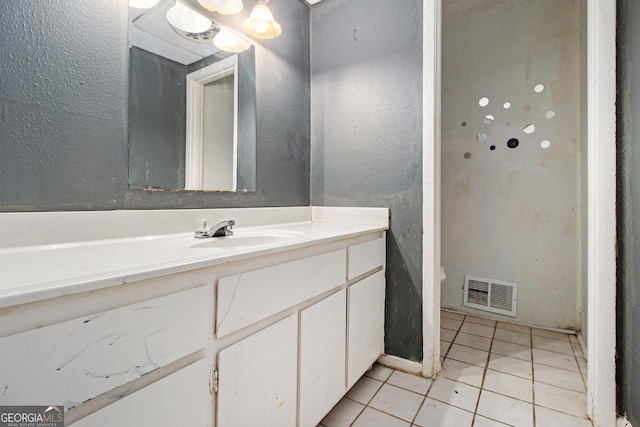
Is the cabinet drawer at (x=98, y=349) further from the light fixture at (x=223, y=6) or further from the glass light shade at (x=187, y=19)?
the light fixture at (x=223, y=6)

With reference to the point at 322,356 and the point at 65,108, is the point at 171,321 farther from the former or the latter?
the point at 65,108

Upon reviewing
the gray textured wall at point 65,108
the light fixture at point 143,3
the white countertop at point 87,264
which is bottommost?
the white countertop at point 87,264

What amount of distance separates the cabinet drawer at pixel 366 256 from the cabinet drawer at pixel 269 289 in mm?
155

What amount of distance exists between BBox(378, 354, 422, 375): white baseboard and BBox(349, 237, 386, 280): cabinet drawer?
526 millimetres

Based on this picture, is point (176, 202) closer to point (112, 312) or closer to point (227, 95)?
point (227, 95)

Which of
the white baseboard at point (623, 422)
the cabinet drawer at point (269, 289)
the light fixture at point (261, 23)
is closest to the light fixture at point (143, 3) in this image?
the light fixture at point (261, 23)

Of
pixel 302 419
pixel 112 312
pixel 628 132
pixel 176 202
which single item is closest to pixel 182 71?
pixel 176 202

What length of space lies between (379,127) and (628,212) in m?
1.11

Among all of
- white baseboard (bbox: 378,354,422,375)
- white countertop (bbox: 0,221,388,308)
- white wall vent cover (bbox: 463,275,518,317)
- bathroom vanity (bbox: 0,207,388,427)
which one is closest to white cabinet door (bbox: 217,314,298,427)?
bathroom vanity (bbox: 0,207,388,427)

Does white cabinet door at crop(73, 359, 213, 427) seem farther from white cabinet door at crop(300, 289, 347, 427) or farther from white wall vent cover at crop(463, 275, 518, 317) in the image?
white wall vent cover at crop(463, 275, 518, 317)

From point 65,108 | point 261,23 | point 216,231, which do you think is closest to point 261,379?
point 216,231

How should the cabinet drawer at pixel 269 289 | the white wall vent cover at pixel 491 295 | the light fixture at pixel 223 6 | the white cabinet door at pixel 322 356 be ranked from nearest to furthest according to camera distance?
the cabinet drawer at pixel 269 289, the white cabinet door at pixel 322 356, the light fixture at pixel 223 6, the white wall vent cover at pixel 491 295

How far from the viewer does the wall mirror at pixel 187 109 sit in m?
1.11

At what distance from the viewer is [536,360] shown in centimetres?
171
